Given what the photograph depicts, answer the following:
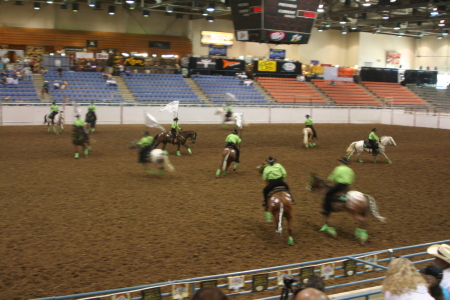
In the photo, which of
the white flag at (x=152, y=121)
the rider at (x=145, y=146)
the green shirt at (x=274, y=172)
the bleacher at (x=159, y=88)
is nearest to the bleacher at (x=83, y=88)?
the bleacher at (x=159, y=88)

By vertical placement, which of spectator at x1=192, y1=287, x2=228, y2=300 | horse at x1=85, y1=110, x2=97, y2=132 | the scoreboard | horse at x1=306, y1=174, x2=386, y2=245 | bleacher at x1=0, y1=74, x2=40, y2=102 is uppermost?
the scoreboard

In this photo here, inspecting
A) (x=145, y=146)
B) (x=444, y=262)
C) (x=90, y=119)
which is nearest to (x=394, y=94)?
(x=90, y=119)

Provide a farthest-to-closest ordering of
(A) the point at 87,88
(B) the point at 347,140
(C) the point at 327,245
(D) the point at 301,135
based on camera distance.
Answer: (A) the point at 87,88 < (D) the point at 301,135 < (B) the point at 347,140 < (C) the point at 327,245

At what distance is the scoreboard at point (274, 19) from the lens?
20.1 m

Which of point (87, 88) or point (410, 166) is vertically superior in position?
point (87, 88)

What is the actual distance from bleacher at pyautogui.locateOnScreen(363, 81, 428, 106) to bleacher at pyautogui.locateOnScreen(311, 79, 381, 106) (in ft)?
4.63

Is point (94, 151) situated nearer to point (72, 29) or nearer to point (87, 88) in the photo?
point (87, 88)

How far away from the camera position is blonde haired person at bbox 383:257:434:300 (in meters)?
3.61

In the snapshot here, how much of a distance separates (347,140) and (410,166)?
772cm

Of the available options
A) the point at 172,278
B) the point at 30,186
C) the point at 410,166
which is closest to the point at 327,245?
the point at 172,278

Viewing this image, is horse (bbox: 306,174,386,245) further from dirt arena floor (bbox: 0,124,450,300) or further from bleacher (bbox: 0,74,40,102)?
bleacher (bbox: 0,74,40,102)

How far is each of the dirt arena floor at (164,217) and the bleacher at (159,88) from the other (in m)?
15.7

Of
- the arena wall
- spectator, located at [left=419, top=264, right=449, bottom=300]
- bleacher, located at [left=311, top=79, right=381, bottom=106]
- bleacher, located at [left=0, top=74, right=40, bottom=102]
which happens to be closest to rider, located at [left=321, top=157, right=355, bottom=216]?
spectator, located at [left=419, top=264, right=449, bottom=300]

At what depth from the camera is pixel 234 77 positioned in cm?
4088
